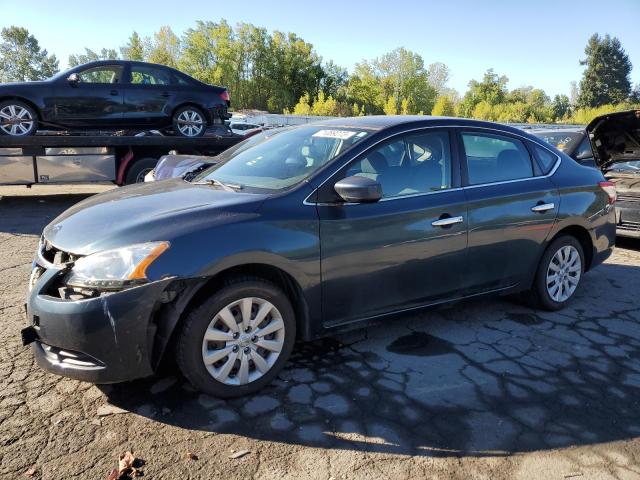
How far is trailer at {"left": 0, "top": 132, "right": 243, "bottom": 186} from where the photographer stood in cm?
884

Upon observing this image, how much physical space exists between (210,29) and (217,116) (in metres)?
66.0

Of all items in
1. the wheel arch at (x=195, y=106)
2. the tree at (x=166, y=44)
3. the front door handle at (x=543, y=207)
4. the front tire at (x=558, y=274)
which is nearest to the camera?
the front door handle at (x=543, y=207)

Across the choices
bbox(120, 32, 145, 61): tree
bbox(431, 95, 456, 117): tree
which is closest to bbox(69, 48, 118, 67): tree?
bbox(120, 32, 145, 61): tree

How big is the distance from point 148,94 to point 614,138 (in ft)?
25.3

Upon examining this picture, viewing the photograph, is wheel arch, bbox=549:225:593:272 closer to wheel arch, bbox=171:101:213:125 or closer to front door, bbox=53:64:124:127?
wheel arch, bbox=171:101:213:125

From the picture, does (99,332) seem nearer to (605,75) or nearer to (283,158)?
(283,158)

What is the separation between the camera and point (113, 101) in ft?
30.6

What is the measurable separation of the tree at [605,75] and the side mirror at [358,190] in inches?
3870

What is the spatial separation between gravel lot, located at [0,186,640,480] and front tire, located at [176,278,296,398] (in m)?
0.14

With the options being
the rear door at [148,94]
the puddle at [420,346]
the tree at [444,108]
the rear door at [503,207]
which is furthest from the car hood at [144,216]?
the tree at [444,108]

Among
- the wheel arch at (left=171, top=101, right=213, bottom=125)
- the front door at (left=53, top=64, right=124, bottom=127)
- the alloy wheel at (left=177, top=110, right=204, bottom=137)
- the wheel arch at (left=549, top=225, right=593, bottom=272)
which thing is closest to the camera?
the wheel arch at (left=549, top=225, right=593, bottom=272)

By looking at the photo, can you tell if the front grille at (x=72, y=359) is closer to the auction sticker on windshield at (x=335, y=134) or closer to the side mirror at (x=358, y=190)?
the side mirror at (x=358, y=190)

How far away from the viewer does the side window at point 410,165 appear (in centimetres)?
354

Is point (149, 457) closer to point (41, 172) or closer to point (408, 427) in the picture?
point (408, 427)
